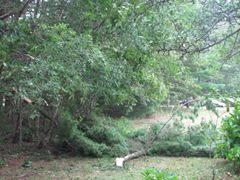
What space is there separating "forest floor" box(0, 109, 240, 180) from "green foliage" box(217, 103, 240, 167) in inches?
12.2

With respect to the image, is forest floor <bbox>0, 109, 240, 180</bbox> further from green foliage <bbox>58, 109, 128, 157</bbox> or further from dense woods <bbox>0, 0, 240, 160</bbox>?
dense woods <bbox>0, 0, 240, 160</bbox>

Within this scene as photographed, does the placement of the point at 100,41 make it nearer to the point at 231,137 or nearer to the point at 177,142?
the point at 231,137

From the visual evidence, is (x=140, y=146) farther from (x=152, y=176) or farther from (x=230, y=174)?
(x=152, y=176)

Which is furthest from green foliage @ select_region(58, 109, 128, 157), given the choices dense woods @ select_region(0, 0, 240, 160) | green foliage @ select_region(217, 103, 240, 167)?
green foliage @ select_region(217, 103, 240, 167)

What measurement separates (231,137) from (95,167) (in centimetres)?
338

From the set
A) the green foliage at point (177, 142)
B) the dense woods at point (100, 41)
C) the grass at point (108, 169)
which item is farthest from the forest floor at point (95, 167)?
the dense woods at point (100, 41)

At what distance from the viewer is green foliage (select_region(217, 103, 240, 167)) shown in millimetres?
6055

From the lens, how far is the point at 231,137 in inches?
244

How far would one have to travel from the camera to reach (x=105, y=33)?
5.80m

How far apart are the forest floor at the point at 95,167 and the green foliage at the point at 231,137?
31 centimetres

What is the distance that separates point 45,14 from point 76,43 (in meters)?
1.73

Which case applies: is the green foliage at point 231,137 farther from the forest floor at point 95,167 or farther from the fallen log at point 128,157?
the fallen log at point 128,157

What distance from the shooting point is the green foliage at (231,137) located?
605 centimetres

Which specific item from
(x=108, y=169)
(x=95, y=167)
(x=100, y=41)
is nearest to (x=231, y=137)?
(x=108, y=169)
